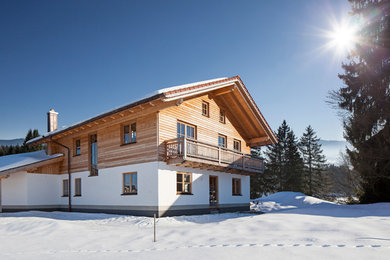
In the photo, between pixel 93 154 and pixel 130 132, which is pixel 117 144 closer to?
pixel 130 132

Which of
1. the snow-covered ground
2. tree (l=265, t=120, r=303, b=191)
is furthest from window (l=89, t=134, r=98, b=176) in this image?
tree (l=265, t=120, r=303, b=191)

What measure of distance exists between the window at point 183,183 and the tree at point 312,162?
103 ft

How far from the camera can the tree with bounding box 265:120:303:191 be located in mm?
41969

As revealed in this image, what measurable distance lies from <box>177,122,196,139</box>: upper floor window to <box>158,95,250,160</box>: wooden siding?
0.75ft

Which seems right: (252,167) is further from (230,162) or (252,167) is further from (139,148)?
(139,148)

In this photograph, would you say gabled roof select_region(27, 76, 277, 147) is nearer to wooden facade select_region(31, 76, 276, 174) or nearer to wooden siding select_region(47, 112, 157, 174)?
wooden facade select_region(31, 76, 276, 174)

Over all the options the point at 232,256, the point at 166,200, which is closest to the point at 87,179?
the point at 166,200

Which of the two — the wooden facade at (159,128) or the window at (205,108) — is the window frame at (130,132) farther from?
the window at (205,108)

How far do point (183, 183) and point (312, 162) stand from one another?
118 feet

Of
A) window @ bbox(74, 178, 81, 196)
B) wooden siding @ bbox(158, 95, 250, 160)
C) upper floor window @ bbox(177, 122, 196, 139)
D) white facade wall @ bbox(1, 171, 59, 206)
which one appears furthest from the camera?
window @ bbox(74, 178, 81, 196)

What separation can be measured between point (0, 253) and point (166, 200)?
7.85 metres

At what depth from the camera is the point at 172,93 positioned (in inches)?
528

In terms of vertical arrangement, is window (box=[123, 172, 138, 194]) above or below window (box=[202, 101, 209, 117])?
below

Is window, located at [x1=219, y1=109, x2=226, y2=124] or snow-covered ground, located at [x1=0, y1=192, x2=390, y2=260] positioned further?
window, located at [x1=219, y1=109, x2=226, y2=124]
